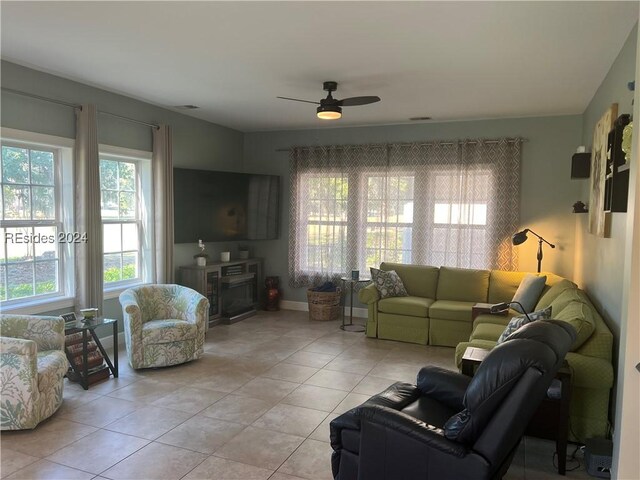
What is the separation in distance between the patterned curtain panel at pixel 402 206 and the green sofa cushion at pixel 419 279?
0.29 m

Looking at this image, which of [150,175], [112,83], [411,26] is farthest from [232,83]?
[411,26]

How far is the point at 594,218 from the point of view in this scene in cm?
400

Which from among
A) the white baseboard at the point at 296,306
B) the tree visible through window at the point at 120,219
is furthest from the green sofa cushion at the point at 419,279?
the tree visible through window at the point at 120,219

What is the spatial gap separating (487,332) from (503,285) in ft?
5.19

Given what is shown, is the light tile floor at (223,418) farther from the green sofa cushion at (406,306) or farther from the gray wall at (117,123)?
the gray wall at (117,123)

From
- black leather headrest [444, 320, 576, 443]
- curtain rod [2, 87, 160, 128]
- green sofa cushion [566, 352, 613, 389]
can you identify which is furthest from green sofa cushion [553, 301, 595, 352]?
curtain rod [2, 87, 160, 128]

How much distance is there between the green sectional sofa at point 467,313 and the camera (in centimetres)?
302

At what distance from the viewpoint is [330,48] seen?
3.45 metres

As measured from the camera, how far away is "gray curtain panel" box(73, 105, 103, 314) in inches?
178

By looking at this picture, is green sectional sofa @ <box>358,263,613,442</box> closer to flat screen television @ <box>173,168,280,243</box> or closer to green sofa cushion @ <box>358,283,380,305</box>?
green sofa cushion @ <box>358,283,380,305</box>

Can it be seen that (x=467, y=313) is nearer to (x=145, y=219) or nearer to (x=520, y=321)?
(x=520, y=321)

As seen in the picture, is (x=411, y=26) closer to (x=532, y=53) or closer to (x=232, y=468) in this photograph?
(x=532, y=53)

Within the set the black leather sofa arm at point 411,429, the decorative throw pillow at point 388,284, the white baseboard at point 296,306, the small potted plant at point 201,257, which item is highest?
the small potted plant at point 201,257

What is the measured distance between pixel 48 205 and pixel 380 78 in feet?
11.0
